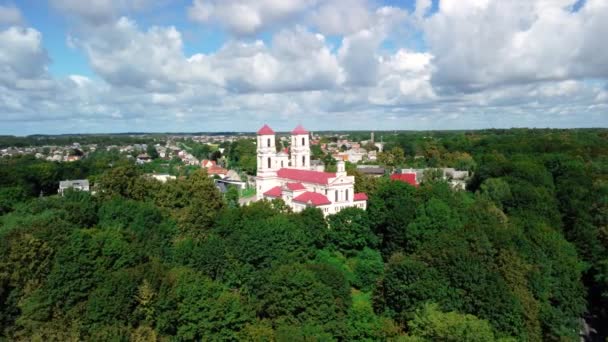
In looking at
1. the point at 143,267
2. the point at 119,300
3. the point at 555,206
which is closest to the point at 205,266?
the point at 143,267

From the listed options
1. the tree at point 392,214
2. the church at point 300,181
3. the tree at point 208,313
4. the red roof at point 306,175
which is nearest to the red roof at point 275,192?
the church at point 300,181

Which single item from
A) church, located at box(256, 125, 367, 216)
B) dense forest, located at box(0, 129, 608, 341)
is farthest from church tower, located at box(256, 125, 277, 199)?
dense forest, located at box(0, 129, 608, 341)

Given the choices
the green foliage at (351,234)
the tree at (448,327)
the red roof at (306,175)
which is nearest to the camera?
the tree at (448,327)

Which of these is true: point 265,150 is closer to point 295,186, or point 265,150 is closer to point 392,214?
point 295,186

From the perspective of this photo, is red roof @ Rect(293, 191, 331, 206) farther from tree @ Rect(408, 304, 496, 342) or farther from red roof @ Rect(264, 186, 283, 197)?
tree @ Rect(408, 304, 496, 342)

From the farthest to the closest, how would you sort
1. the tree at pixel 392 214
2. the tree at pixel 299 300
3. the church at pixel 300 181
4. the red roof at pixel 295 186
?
the red roof at pixel 295 186 < the church at pixel 300 181 < the tree at pixel 392 214 < the tree at pixel 299 300

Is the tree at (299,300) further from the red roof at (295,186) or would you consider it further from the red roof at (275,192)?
the red roof at (275,192)

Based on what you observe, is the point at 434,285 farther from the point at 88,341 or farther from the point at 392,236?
the point at 88,341

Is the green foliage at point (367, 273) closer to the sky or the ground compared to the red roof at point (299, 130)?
closer to the ground
